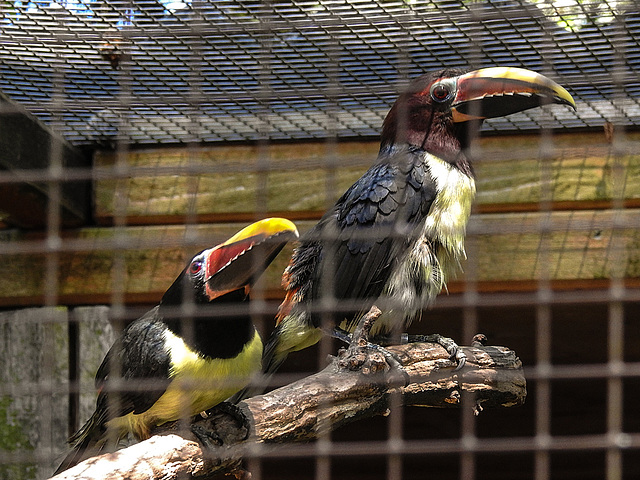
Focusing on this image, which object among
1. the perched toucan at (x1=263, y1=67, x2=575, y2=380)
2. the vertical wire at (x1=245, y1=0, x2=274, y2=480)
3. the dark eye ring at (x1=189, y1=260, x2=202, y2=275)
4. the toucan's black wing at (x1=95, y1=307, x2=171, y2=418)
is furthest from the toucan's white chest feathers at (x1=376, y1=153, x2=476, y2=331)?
the toucan's black wing at (x1=95, y1=307, x2=171, y2=418)

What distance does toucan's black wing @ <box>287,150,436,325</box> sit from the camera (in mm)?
2221

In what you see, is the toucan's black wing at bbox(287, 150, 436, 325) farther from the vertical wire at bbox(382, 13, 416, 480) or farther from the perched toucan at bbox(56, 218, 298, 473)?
the perched toucan at bbox(56, 218, 298, 473)

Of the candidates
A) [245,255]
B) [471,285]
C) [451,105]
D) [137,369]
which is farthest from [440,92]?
[137,369]

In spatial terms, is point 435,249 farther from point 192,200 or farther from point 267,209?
point 192,200

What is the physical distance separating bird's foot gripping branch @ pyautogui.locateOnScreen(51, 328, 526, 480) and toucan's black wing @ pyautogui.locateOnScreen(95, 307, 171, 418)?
106 millimetres

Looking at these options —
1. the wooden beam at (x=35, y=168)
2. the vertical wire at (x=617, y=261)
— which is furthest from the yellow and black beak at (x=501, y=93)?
the wooden beam at (x=35, y=168)

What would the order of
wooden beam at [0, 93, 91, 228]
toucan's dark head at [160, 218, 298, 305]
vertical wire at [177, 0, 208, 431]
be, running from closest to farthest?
vertical wire at [177, 0, 208, 431]
toucan's dark head at [160, 218, 298, 305]
wooden beam at [0, 93, 91, 228]

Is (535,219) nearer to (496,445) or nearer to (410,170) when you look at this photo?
(410,170)

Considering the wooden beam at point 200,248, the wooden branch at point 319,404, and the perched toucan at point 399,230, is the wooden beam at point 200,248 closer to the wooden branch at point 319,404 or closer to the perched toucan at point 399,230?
the perched toucan at point 399,230

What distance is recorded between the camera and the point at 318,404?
1935 millimetres

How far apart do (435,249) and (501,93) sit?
450 mm

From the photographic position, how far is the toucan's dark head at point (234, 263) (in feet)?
6.32

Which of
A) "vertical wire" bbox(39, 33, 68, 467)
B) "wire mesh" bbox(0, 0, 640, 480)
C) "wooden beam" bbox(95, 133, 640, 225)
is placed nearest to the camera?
"wire mesh" bbox(0, 0, 640, 480)

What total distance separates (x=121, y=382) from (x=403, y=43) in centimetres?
108
